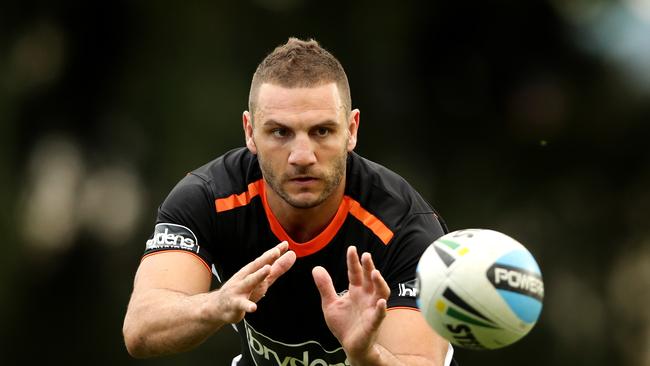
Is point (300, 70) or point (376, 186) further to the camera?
point (376, 186)

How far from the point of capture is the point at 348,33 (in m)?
13.4

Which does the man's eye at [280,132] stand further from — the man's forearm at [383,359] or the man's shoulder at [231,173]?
the man's forearm at [383,359]

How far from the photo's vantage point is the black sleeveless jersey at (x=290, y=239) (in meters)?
7.34

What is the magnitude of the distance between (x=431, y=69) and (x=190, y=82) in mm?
2817

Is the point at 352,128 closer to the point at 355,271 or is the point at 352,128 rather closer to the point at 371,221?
the point at 371,221

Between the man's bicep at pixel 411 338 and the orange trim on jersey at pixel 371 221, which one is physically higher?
the orange trim on jersey at pixel 371 221

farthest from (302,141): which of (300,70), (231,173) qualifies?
(231,173)

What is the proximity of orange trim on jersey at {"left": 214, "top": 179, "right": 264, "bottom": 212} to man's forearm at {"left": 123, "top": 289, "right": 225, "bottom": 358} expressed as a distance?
0.85 meters

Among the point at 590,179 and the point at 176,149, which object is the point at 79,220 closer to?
the point at 176,149

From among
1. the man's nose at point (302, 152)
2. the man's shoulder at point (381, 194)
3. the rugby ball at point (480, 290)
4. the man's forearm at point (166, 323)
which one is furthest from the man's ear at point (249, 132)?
the rugby ball at point (480, 290)

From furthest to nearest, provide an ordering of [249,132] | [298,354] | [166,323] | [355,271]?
[298,354]
[249,132]
[166,323]
[355,271]

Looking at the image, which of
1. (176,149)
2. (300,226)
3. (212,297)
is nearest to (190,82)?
(176,149)

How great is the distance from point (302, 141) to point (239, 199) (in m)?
0.80

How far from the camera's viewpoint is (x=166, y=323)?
665 cm
